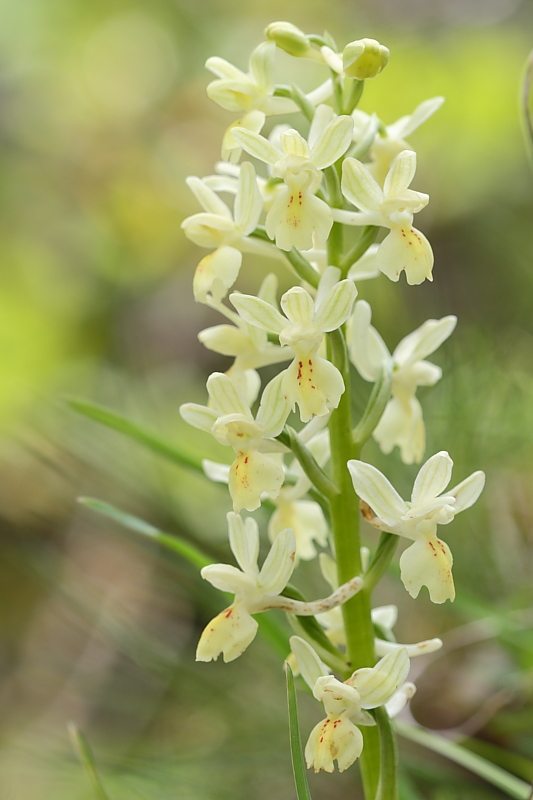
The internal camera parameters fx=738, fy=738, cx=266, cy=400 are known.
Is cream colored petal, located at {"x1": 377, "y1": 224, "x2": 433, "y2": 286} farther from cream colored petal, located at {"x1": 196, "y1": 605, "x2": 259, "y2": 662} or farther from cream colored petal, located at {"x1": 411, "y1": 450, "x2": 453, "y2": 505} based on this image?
cream colored petal, located at {"x1": 196, "y1": 605, "x2": 259, "y2": 662}

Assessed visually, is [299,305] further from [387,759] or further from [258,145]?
[387,759]

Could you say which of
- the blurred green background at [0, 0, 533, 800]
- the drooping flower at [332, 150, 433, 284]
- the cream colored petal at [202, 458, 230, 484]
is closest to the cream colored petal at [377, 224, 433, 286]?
the drooping flower at [332, 150, 433, 284]

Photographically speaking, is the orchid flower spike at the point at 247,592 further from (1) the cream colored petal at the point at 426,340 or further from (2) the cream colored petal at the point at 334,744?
(1) the cream colored petal at the point at 426,340

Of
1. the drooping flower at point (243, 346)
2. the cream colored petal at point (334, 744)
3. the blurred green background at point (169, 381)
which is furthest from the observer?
the blurred green background at point (169, 381)

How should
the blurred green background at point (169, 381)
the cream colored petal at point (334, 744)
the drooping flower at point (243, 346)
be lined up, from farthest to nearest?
the blurred green background at point (169, 381), the drooping flower at point (243, 346), the cream colored petal at point (334, 744)

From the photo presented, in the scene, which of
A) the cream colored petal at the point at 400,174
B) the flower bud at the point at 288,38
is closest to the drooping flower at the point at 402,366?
the cream colored petal at the point at 400,174

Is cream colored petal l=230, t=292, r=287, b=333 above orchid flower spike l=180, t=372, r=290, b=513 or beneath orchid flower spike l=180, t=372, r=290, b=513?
above

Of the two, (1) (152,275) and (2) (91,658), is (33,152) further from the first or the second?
(2) (91,658)
